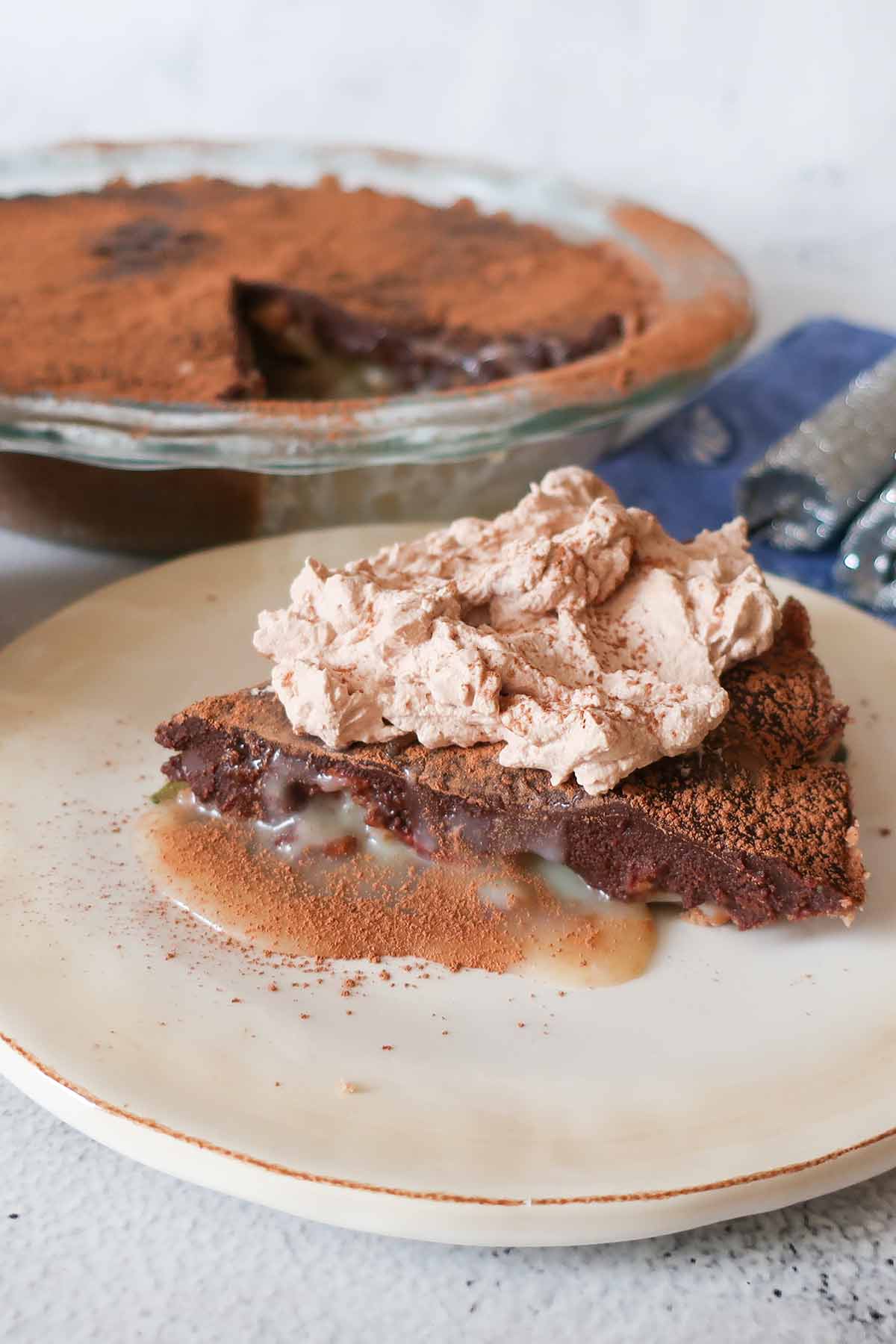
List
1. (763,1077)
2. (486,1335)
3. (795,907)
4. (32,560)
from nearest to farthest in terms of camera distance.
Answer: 1. (486,1335)
2. (763,1077)
3. (795,907)
4. (32,560)

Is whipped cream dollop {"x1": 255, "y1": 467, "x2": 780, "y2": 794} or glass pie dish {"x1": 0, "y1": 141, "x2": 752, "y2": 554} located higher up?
whipped cream dollop {"x1": 255, "y1": 467, "x2": 780, "y2": 794}

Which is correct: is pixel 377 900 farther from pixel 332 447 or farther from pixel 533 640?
pixel 332 447

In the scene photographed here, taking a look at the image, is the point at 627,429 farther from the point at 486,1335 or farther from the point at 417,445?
the point at 486,1335

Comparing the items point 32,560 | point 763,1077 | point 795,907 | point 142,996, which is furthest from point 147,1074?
point 32,560

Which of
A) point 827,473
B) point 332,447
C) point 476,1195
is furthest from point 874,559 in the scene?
point 476,1195

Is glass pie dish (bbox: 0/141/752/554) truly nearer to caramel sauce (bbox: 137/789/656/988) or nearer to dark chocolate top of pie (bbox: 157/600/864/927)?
dark chocolate top of pie (bbox: 157/600/864/927)

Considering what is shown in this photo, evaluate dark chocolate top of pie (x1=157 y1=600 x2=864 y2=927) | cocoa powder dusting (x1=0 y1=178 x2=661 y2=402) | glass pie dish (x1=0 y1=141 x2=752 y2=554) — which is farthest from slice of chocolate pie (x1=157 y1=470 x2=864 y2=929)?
cocoa powder dusting (x1=0 y1=178 x2=661 y2=402)
